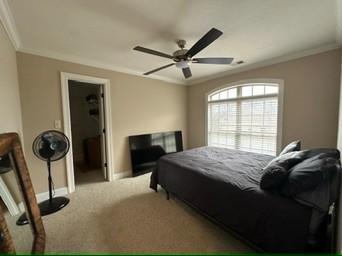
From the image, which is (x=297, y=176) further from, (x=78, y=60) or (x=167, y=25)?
(x=78, y=60)

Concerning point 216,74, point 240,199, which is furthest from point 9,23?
point 216,74

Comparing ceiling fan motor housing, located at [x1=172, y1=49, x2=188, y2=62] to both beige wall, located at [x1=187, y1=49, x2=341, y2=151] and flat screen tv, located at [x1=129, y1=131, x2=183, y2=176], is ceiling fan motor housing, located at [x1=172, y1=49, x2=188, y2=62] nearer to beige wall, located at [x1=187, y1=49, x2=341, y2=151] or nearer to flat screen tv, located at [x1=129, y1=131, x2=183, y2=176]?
beige wall, located at [x1=187, y1=49, x2=341, y2=151]

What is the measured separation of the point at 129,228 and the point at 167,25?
243 centimetres

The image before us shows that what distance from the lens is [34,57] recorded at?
240cm

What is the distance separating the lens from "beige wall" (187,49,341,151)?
7.99 feet

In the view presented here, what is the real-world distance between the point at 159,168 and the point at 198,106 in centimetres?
244

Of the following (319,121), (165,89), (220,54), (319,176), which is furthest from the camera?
(165,89)

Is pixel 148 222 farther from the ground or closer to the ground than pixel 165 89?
closer to the ground

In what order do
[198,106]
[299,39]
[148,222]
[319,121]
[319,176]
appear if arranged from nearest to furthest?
[319,176] < [148,222] < [299,39] < [319,121] < [198,106]

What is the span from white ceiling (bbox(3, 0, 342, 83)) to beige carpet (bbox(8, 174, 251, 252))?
87.0 inches

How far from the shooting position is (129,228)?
72.7 inches

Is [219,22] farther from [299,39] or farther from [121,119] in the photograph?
[121,119]

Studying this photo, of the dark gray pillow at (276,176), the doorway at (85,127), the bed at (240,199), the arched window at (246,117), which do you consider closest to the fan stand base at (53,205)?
the doorway at (85,127)

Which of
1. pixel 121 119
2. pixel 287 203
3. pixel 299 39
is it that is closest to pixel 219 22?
pixel 299 39
